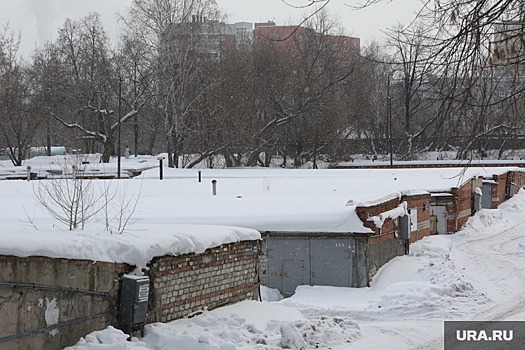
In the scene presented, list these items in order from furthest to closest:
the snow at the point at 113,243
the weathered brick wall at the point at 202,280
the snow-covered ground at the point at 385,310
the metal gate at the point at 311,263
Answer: the metal gate at the point at 311,263
the weathered brick wall at the point at 202,280
the snow-covered ground at the point at 385,310
the snow at the point at 113,243

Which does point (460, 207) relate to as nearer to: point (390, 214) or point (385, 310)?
point (390, 214)

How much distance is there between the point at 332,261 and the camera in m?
17.3

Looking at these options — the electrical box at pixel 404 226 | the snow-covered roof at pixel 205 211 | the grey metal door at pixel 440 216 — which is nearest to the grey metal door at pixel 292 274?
the snow-covered roof at pixel 205 211

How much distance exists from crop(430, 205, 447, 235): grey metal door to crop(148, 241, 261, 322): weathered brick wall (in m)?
14.9

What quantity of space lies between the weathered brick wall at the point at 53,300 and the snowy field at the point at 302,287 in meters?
0.15

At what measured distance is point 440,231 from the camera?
27125mm

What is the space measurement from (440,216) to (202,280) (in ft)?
57.3

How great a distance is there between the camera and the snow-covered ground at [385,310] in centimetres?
983

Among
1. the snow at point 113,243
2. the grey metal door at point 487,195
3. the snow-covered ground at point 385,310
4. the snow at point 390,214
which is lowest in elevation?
the snow-covered ground at point 385,310

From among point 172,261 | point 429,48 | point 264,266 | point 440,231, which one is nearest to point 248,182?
point 440,231

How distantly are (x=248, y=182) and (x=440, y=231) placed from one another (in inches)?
375

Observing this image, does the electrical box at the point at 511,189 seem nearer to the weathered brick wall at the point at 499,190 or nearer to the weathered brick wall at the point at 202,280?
the weathered brick wall at the point at 499,190

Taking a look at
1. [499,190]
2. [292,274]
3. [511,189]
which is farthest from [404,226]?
[511,189]

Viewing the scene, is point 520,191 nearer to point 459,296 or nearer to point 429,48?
point 459,296
